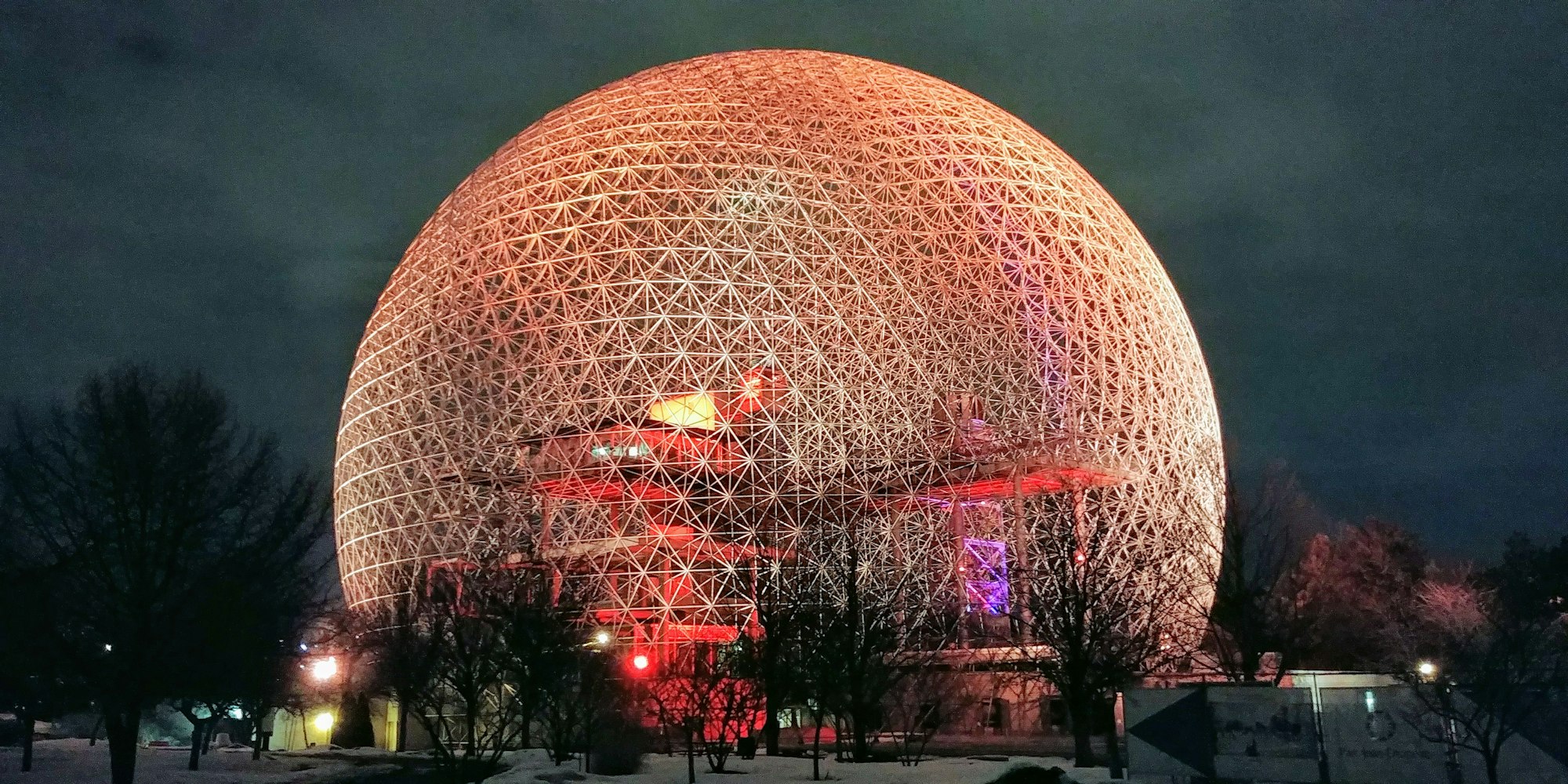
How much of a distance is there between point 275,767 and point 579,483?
1157 cm

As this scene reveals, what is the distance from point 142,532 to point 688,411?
17.8 metres

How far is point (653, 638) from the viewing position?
32.3 m

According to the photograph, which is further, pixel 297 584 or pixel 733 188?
pixel 733 188

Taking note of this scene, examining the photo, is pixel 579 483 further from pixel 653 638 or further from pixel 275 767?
pixel 275 767

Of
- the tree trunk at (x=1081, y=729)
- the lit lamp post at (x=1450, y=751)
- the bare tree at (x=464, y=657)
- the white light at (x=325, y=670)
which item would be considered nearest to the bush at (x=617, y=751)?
the bare tree at (x=464, y=657)

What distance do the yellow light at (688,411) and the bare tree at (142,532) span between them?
616 inches

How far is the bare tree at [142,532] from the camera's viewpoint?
1584 cm

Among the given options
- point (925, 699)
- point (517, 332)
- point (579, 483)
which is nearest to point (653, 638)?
point (579, 483)

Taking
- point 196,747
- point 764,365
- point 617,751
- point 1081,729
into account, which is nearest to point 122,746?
point 617,751

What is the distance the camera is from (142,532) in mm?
16500

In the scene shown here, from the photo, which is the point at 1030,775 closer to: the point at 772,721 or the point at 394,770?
the point at 772,721

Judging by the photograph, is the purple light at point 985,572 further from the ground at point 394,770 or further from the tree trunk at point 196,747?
the tree trunk at point 196,747

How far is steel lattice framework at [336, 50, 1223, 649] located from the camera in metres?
32.8

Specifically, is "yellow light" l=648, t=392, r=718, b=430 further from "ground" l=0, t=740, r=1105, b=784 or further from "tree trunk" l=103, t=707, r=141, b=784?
"tree trunk" l=103, t=707, r=141, b=784
